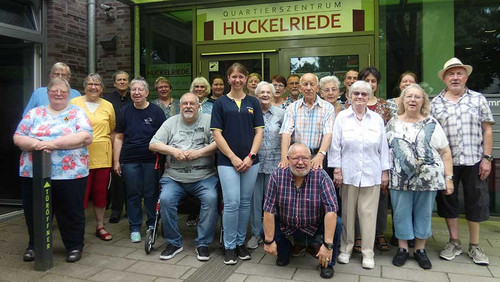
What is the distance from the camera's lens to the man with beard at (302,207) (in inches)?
129

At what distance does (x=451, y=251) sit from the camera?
12.6 feet

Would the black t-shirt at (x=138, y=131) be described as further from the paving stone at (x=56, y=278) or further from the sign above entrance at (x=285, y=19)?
the sign above entrance at (x=285, y=19)

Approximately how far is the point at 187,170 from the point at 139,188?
725 millimetres

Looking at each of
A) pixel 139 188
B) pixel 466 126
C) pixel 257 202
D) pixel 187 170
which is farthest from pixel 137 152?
pixel 466 126

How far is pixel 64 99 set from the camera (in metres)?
3.69

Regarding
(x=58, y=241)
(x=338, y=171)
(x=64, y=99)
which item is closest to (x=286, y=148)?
(x=338, y=171)

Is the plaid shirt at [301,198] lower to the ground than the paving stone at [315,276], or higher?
higher

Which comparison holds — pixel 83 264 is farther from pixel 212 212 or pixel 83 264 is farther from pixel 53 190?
pixel 212 212

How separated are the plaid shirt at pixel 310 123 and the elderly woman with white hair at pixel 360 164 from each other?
17 centimetres

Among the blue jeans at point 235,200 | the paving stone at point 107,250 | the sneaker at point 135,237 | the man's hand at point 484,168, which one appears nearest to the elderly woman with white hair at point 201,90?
the blue jeans at point 235,200

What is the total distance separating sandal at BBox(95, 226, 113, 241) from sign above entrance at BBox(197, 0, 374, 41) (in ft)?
11.7

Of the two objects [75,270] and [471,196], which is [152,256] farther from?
[471,196]

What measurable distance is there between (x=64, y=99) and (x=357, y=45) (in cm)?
413

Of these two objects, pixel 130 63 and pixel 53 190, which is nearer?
pixel 53 190
